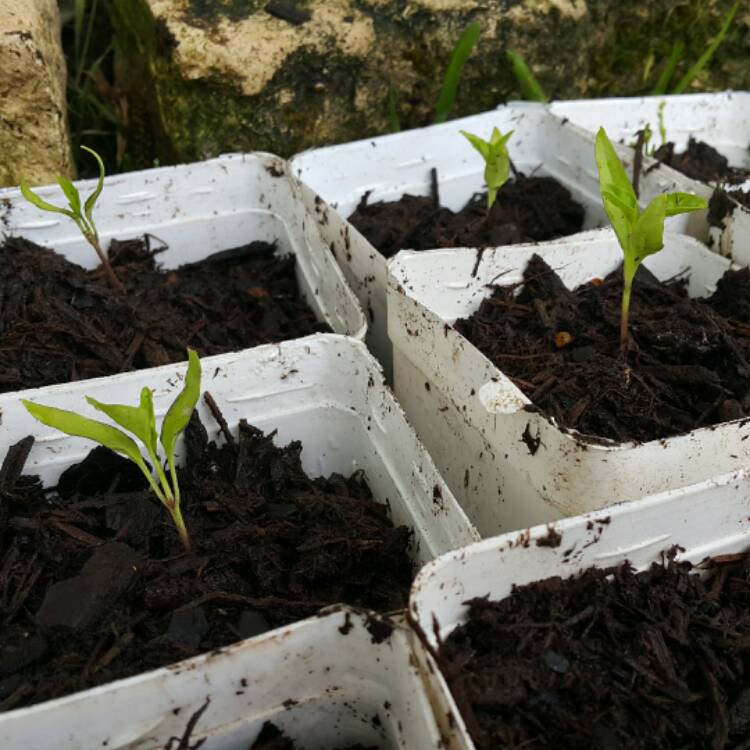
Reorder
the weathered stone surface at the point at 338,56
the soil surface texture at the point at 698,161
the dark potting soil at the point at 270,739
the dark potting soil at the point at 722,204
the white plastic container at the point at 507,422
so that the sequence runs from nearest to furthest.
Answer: the dark potting soil at the point at 270,739 < the white plastic container at the point at 507,422 < the dark potting soil at the point at 722,204 < the weathered stone surface at the point at 338,56 < the soil surface texture at the point at 698,161

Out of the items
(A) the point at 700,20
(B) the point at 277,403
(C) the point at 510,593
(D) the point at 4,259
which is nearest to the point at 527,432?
(C) the point at 510,593

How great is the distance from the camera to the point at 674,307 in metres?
1.36

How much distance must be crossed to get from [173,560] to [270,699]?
283 mm

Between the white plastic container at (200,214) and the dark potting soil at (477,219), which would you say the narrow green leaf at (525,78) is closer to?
the dark potting soil at (477,219)

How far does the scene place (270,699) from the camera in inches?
33.4

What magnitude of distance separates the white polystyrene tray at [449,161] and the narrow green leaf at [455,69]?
0.40ft

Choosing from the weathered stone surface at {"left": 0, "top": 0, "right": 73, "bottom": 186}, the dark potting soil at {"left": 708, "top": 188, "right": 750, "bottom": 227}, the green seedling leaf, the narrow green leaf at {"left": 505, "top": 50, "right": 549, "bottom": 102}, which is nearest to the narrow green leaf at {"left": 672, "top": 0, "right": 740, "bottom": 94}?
the narrow green leaf at {"left": 505, "top": 50, "right": 549, "bottom": 102}

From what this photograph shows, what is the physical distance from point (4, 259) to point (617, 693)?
130cm

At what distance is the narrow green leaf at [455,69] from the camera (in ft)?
5.98

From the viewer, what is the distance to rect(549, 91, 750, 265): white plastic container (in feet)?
6.50

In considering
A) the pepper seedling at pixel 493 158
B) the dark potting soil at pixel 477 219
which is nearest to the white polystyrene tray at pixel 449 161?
the dark potting soil at pixel 477 219

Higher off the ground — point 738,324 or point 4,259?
point 738,324

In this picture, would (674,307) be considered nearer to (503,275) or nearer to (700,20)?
(503,275)

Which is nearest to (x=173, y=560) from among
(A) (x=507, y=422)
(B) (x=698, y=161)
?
(A) (x=507, y=422)
